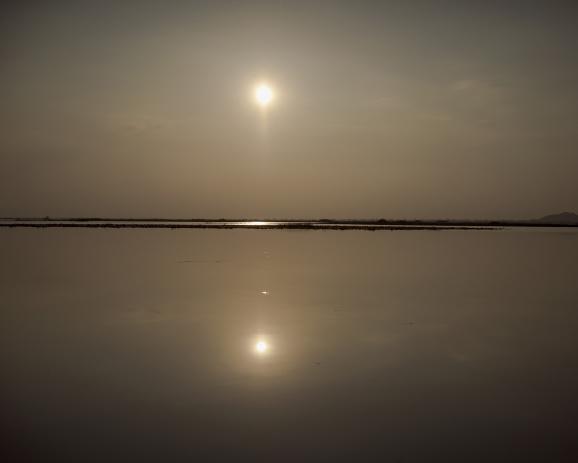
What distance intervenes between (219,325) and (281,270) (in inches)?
372

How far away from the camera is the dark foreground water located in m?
5.82

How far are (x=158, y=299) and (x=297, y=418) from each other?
826cm

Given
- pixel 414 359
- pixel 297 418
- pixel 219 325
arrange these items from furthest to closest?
pixel 219 325 < pixel 414 359 < pixel 297 418

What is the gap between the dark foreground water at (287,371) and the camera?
19.1ft

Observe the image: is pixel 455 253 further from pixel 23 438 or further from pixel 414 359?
pixel 23 438

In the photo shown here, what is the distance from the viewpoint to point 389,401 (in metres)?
7.04

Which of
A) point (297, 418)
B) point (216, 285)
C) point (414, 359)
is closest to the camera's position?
point (297, 418)

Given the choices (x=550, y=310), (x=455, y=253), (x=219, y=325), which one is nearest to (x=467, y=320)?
(x=550, y=310)

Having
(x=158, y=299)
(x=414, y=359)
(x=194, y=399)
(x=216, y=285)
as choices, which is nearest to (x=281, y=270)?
(x=216, y=285)

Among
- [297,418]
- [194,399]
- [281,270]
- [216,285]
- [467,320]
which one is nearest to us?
[297,418]

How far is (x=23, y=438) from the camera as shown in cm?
582

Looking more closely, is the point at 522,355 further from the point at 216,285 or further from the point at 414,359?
the point at 216,285

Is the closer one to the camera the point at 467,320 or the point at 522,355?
the point at 522,355

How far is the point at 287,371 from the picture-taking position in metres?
8.15
